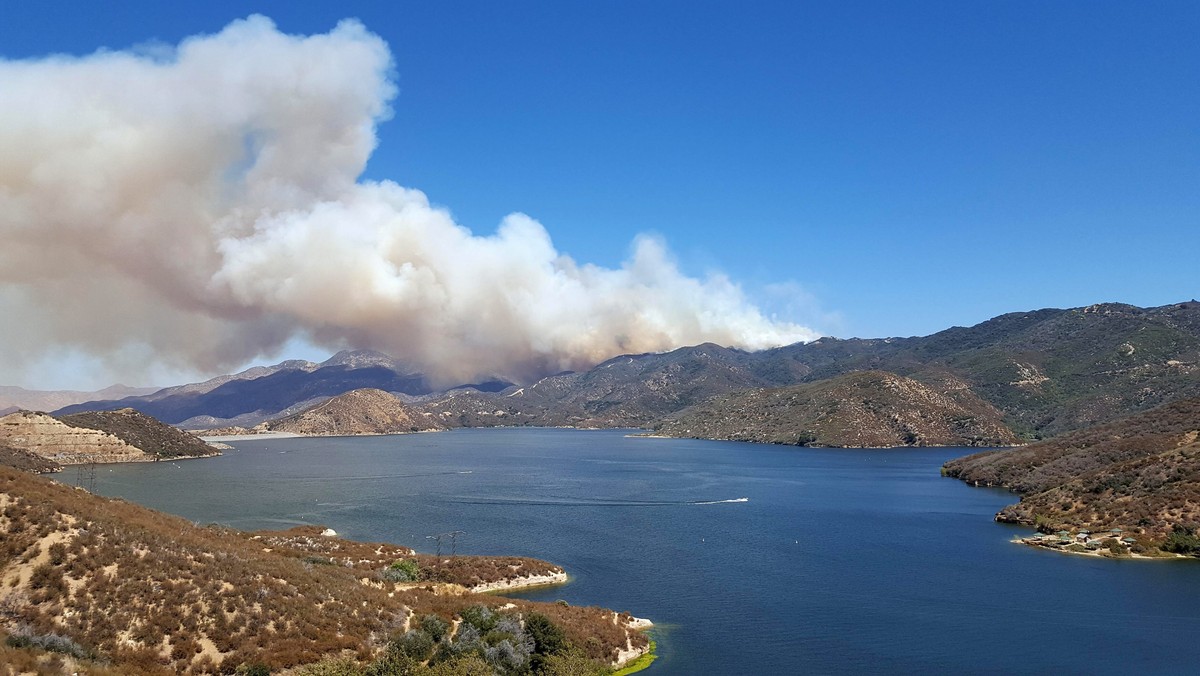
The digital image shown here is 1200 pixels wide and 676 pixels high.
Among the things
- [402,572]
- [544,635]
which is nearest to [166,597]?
[544,635]

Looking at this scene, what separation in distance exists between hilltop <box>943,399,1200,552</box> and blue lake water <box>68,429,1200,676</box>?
8058mm

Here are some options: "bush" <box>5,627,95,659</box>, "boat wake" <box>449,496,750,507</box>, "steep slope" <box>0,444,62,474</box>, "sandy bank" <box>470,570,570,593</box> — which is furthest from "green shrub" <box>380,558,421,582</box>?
"steep slope" <box>0,444,62,474</box>

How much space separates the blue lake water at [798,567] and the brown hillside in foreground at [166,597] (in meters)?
17.4

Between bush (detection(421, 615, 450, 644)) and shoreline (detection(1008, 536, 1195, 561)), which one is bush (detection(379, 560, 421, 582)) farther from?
shoreline (detection(1008, 536, 1195, 561))

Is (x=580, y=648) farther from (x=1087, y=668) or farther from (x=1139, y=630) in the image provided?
(x=1139, y=630)

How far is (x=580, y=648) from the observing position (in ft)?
160

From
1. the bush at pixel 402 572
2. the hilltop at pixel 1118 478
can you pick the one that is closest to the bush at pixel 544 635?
the bush at pixel 402 572

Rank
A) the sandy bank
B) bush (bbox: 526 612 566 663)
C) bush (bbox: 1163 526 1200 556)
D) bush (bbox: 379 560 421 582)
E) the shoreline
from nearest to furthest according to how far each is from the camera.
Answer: bush (bbox: 526 612 566 663)
bush (bbox: 379 560 421 582)
the sandy bank
the shoreline
bush (bbox: 1163 526 1200 556)

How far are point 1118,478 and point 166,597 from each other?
11878 cm

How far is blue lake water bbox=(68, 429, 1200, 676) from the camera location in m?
54.6

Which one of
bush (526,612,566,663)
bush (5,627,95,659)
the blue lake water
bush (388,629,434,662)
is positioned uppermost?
bush (5,627,95,659)

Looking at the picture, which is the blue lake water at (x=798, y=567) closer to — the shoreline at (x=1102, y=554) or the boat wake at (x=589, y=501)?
the boat wake at (x=589, y=501)

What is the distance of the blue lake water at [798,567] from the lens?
54625 mm

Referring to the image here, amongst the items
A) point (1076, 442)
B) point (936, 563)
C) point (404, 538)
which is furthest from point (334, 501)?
point (1076, 442)
